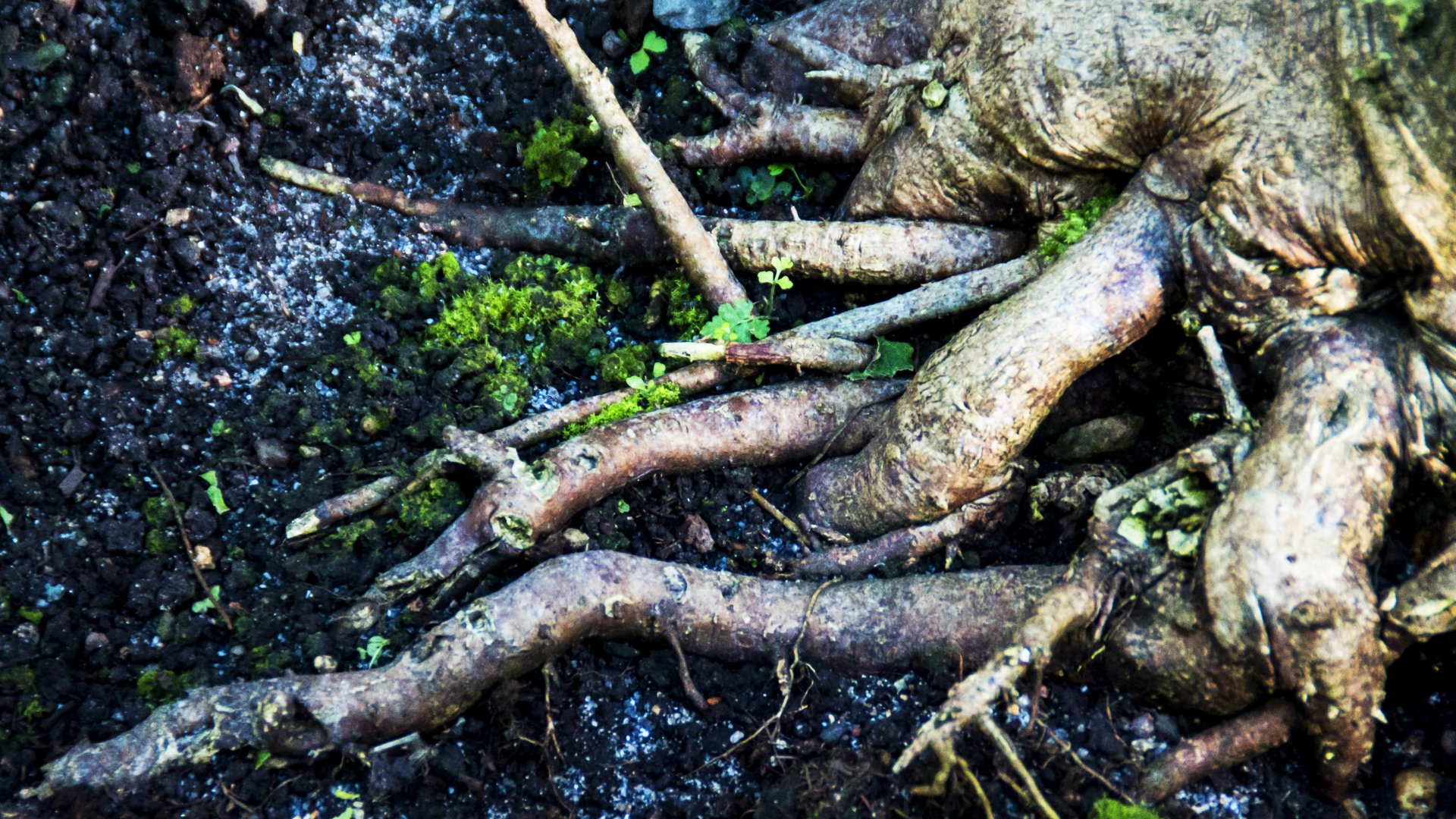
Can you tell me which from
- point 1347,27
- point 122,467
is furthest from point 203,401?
point 1347,27

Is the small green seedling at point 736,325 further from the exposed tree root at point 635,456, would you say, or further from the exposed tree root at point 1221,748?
the exposed tree root at point 1221,748

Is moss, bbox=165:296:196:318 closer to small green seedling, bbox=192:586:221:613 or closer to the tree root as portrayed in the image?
the tree root

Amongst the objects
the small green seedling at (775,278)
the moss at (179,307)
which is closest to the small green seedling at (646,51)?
the small green seedling at (775,278)

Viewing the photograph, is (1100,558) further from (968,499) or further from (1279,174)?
(1279,174)

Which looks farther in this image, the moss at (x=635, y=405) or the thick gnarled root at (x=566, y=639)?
the moss at (x=635, y=405)

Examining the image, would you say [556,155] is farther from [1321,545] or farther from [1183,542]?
[1321,545]

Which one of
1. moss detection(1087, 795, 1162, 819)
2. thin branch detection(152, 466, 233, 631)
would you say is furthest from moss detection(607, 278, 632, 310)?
moss detection(1087, 795, 1162, 819)
